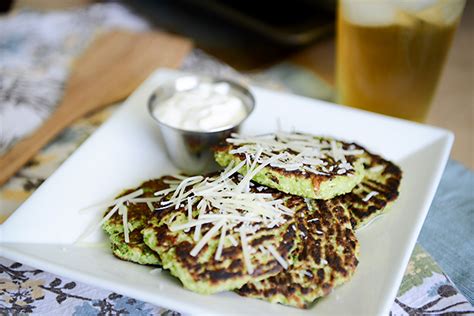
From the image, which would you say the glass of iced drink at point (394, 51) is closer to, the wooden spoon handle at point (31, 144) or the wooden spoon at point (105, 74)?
the wooden spoon at point (105, 74)

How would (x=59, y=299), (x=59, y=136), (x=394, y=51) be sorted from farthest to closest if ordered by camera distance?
1. (x=59, y=136)
2. (x=394, y=51)
3. (x=59, y=299)

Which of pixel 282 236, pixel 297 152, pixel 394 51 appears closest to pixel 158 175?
pixel 297 152

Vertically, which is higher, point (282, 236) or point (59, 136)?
point (282, 236)

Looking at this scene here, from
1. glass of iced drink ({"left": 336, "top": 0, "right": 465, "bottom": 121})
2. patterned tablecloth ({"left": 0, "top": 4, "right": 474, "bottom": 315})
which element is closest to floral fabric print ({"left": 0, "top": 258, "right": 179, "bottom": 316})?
patterned tablecloth ({"left": 0, "top": 4, "right": 474, "bottom": 315})

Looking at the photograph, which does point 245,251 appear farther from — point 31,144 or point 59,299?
point 31,144

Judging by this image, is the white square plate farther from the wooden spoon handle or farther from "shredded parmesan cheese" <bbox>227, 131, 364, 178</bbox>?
the wooden spoon handle

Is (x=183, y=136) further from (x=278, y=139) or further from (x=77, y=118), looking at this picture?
(x=77, y=118)

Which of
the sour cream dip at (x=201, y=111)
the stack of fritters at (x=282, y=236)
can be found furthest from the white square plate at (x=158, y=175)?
the sour cream dip at (x=201, y=111)
